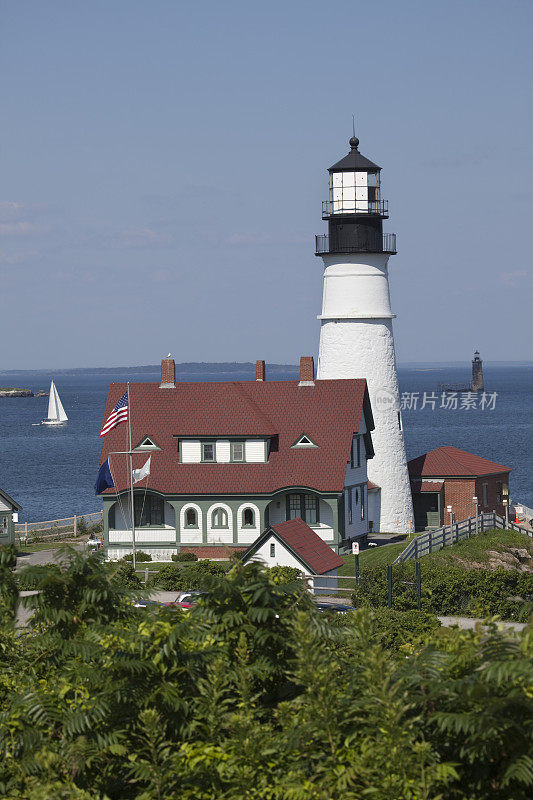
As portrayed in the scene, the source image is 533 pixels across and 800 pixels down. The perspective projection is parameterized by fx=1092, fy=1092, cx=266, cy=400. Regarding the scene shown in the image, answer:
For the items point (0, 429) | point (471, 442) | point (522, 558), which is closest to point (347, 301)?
point (522, 558)

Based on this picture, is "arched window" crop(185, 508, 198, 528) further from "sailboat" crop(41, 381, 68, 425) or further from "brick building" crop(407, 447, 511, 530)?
"sailboat" crop(41, 381, 68, 425)

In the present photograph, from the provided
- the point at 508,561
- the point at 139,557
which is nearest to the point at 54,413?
the point at 139,557

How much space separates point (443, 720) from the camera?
8.00 m

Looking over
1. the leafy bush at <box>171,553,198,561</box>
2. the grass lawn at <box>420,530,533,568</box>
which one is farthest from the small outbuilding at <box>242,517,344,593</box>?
the leafy bush at <box>171,553,198,561</box>

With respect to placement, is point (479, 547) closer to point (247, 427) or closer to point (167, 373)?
point (247, 427)

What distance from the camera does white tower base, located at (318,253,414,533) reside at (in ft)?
146

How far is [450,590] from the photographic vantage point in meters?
29.7

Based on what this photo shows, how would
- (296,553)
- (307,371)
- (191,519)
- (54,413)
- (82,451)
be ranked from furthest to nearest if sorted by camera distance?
(54,413) < (82,451) < (307,371) < (191,519) < (296,553)

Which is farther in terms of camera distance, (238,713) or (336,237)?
(336,237)

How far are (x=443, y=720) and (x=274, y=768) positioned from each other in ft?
4.95

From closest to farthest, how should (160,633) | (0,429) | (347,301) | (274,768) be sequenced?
1. (274,768)
2. (160,633)
3. (347,301)
4. (0,429)

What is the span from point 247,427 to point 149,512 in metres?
4.83

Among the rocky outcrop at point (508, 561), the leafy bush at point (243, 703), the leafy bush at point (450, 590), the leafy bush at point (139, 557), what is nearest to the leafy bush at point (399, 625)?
the leafy bush at point (450, 590)

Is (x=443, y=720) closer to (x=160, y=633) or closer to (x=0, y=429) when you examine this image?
(x=160, y=633)
